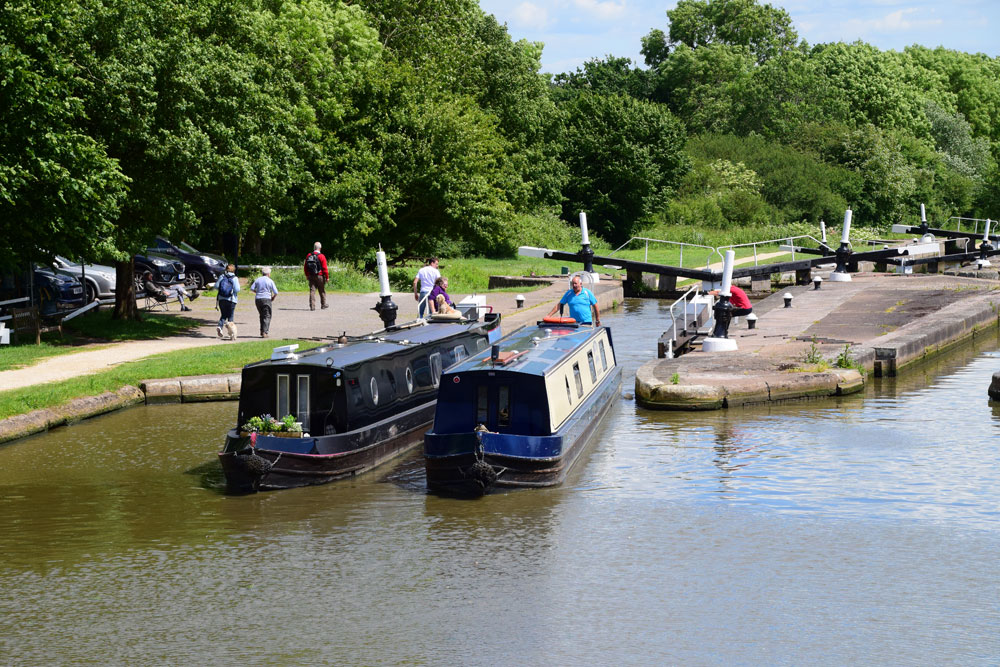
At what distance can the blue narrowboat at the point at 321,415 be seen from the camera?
1462 cm

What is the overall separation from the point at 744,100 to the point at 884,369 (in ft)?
254

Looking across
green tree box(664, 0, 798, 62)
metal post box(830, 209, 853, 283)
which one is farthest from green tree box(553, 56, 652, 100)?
metal post box(830, 209, 853, 283)

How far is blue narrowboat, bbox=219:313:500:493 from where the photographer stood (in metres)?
14.6

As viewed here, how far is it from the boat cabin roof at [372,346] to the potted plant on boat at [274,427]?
0.77 metres

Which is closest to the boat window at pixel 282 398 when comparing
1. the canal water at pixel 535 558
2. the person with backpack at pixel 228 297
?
the canal water at pixel 535 558

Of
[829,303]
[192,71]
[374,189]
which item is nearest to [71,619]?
[192,71]

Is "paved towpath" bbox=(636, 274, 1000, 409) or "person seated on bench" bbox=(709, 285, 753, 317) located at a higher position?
"person seated on bench" bbox=(709, 285, 753, 317)

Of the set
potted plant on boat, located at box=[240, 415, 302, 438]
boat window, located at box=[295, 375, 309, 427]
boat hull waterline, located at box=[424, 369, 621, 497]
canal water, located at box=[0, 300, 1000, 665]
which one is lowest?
canal water, located at box=[0, 300, 1000, 665]

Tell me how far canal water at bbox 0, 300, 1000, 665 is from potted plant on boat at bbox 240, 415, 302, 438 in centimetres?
76

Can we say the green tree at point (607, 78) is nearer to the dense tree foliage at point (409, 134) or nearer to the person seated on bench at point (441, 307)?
the dense tree foliage at point (409, 134)

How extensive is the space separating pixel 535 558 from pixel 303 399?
4551 mm

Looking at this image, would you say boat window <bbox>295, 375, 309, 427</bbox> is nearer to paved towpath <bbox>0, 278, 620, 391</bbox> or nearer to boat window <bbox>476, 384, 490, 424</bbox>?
boat window <bbox>476, 384, 490, 424</bbox>

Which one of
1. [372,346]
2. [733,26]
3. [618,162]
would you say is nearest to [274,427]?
[372,346]

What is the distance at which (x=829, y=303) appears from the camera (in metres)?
33.5
